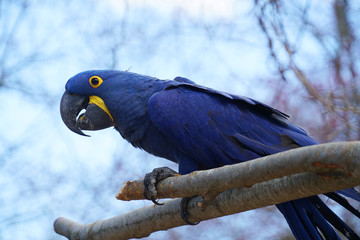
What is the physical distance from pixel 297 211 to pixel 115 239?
0.98 m

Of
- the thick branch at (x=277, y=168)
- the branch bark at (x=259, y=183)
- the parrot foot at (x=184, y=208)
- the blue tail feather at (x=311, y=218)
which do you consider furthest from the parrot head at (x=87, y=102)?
the blue tail feather at (x=311, y=218)

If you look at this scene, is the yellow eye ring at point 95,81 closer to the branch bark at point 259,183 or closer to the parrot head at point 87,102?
the parrot head at point 87,102

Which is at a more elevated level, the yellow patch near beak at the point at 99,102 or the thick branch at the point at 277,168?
the yellow patch near beak at the point at 99,102

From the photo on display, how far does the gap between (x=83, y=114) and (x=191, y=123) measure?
708 millimetres

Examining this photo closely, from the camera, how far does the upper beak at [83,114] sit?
101 inches

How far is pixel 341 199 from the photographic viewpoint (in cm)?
191

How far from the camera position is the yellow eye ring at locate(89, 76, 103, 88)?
2629 millimetres

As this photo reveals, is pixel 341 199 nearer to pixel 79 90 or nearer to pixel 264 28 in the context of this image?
pixel 264 28

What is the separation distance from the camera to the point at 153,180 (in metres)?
2.05

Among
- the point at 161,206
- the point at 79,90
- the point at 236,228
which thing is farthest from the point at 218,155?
the point at 236,228

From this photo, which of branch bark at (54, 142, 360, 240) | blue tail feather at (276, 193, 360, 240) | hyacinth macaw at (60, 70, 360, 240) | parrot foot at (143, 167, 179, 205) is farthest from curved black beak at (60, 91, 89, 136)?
blue tail feather at (276, 193, 360, 240)

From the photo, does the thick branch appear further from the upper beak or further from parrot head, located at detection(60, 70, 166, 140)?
the upper beak

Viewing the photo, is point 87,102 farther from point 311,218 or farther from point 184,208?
point 311,218

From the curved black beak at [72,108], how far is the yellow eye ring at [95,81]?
97 millimetres
